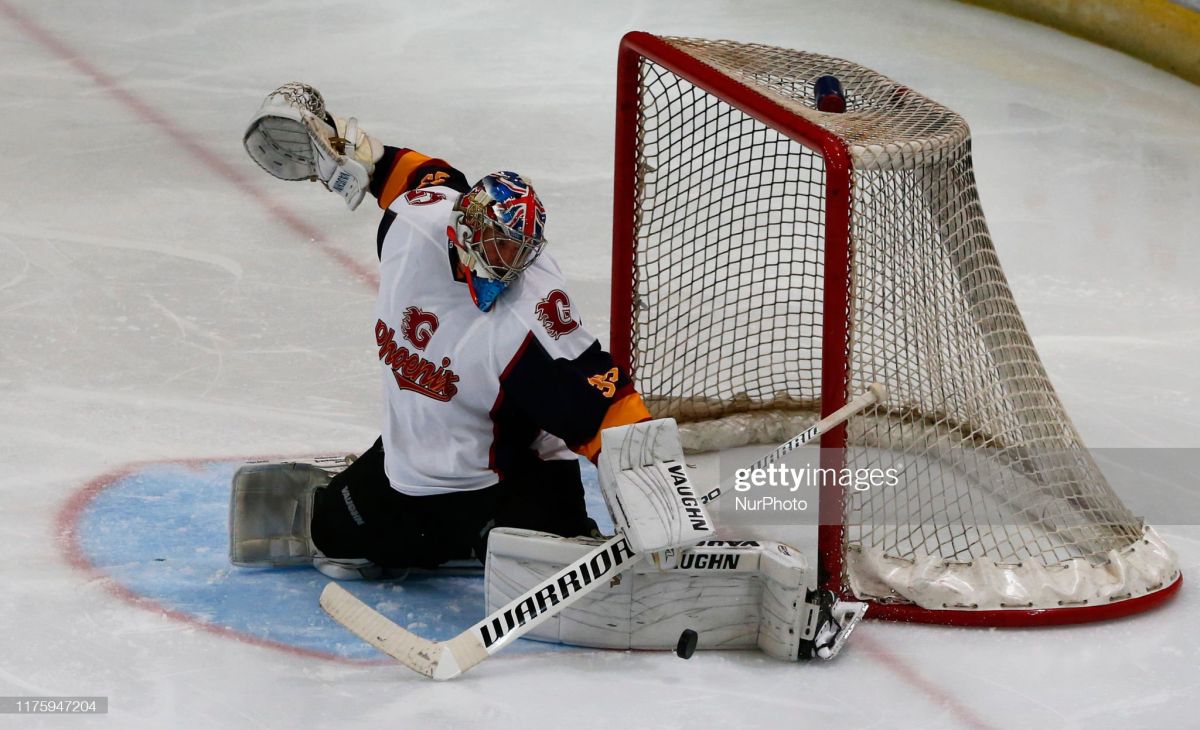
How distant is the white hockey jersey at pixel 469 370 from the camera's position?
2514 millimetres

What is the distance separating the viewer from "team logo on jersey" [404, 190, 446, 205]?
9.00 feet

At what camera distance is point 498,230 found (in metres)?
2.47

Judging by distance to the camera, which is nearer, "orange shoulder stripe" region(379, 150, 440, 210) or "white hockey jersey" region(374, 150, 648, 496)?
"white hockey jersey" region(374, 150, 648, 496)

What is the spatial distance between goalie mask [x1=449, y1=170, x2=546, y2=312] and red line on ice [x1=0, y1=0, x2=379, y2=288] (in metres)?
1.76

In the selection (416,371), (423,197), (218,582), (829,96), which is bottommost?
(218,582)

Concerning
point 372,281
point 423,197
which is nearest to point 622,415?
point 423,197

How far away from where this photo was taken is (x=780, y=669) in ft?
8.45

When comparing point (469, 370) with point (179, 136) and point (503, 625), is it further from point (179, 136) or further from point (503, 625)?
point (179, 136)

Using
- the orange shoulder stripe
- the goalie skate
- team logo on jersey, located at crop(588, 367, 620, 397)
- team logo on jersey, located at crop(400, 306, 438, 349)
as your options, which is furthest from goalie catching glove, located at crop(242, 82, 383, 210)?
the goalie skate

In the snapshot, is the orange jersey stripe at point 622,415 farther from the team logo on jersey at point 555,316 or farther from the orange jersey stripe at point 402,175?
the orange jersey stripe at point 402,175

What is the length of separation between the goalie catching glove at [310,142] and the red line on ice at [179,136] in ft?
4.52

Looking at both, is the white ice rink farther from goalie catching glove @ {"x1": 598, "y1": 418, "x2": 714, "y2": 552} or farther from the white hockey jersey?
the white hockey jersey

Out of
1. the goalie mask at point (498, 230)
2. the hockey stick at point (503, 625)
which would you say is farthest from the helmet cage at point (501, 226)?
the hockey stick at point (503, 625)

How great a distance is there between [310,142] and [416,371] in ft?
1.66
